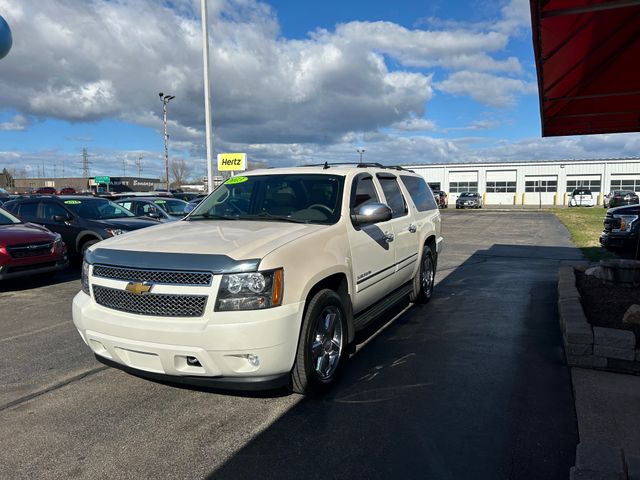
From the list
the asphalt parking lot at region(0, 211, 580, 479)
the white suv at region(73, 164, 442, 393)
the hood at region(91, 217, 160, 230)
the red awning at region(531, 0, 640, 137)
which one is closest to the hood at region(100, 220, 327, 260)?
the white suv at region(73, 164, 442, 393)

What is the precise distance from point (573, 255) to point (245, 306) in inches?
449

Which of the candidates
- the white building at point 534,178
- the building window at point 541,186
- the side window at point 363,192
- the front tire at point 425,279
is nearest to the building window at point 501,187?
the white building at point 534,178

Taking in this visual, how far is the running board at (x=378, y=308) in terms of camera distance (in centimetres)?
441

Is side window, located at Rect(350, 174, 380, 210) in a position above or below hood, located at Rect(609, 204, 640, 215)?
above

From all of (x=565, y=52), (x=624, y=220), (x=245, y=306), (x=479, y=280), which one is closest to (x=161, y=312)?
(x=245, y=306)

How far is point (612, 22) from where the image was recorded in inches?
211

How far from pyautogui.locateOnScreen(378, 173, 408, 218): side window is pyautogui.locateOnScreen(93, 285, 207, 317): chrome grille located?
2.96 m

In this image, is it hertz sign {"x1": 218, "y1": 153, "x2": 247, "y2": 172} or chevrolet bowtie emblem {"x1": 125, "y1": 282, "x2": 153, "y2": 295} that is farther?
hertz sign {"x1": 218, "y1": 153, "x2": 247, "y2": 172}

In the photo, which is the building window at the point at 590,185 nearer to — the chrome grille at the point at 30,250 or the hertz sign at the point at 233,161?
the hertz sign at the point at 233,161

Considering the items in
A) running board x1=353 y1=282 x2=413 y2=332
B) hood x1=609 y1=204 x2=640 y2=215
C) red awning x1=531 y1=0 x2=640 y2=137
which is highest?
red awning x1=531 y1=0 x2=640 y2=137

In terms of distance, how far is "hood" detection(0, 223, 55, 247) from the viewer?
25.5 feet

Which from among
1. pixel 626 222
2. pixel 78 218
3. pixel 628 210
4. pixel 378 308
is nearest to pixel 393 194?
pixel 378 308

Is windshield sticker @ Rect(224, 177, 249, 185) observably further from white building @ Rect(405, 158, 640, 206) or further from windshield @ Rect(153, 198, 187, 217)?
white building @ Rect(405, 158, 640, 206)

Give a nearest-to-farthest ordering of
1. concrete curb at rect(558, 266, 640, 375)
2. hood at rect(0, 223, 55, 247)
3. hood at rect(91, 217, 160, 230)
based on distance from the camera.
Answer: concrete curb at rect(558, 266, 640, 375) < hood at rect(0, 223, 55, 247) < hood at rect(91, 217, 160, 230)
